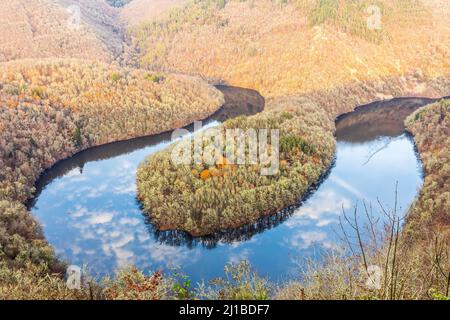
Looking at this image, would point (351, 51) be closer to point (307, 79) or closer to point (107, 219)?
point (307, 79)

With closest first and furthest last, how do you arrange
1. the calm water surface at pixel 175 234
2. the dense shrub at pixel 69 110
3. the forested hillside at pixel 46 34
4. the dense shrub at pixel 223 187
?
the calm water surface at pixel 175 234, the dense shrub at pixel 223 187, the dense shrub at pixel 69 110, the forested hillside at pixel 46 34

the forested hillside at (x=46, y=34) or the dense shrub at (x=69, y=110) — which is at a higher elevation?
the forested hillside at (x=46, y=34)

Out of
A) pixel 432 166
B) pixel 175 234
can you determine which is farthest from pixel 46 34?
pixel 432 166

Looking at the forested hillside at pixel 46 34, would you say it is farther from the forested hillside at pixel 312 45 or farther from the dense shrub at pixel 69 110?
the dense shrub at pixel 69 110

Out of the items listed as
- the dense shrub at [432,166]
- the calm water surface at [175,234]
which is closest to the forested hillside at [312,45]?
the dense shrub at [432,166]

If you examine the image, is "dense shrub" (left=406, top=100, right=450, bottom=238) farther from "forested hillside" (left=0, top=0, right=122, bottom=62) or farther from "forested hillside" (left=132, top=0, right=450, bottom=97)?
"forested hillside" (left=0, top=0, right=122, bottom=62)

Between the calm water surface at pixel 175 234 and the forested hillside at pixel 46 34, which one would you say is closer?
the calm water surface at pixel 175 234

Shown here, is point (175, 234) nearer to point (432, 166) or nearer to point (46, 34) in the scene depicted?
point (432, 166)
